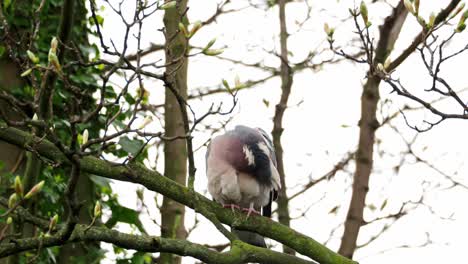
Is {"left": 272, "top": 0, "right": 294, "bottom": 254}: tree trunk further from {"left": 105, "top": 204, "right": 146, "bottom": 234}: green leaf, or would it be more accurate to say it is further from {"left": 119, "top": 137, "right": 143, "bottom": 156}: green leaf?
{"left": 119, "top": 137, "right": 143, "bottom": 156}: green leaf

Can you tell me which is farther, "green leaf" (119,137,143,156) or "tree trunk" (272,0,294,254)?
"tree trunk" (272,0,294,254)

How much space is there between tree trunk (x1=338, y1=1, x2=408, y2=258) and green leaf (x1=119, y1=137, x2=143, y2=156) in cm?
151

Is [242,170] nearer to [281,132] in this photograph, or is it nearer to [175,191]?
[281,132]

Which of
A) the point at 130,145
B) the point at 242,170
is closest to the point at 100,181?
the point at 130,145

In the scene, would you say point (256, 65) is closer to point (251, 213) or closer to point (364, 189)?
point (364, 189)

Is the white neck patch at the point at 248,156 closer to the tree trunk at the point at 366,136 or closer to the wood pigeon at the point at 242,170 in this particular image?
the wood pigeon at the point at 242,170

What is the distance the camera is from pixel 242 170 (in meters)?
4.86

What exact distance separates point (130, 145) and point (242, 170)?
2.37ft

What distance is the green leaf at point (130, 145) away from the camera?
14.9 ft

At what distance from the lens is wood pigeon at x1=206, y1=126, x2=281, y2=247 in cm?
482

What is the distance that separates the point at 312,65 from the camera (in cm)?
620

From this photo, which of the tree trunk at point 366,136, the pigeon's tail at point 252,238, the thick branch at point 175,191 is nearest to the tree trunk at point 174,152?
the pigeon's tail at point 252,238

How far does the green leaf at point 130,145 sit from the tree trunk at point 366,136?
151cm

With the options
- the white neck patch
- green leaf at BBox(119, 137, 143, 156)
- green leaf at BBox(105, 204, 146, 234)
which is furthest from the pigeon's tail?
green leaf at BBox(119, 137, 143, 156)
